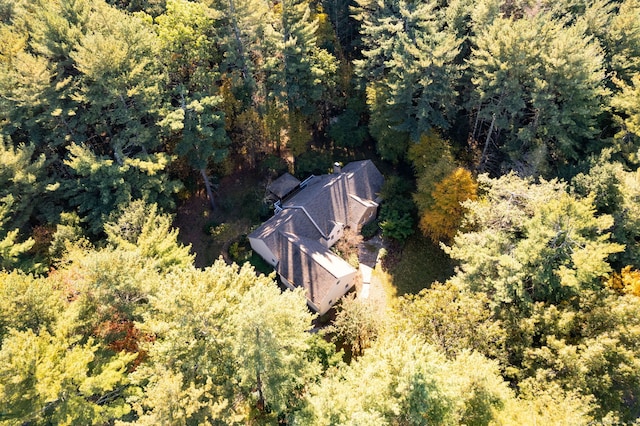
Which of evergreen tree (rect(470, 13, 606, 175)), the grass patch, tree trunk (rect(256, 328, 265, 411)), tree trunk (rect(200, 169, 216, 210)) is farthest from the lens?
tree trunk (rect(200, 169, 216, 210))

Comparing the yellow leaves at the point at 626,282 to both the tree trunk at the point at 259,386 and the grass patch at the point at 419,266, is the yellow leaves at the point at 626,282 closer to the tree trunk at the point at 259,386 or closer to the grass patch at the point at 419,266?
the grass patch at the point at 419,266

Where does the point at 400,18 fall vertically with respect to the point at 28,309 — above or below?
above

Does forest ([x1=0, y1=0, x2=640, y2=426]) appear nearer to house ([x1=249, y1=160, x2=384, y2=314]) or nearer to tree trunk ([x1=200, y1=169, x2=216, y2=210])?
tree trunk ([x1=200, y1=169, x2=216, y2=210])

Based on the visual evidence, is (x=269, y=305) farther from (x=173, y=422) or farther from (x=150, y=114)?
(x=150, y=114)

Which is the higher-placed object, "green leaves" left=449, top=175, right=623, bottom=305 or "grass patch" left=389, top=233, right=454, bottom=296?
"green leaves" left=449, top=175, right=623, bottom=305

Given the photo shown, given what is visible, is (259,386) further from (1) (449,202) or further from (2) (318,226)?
(1) (449,202)

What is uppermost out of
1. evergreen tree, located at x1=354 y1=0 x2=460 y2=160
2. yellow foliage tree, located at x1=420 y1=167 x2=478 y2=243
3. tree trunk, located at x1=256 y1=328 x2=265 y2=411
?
evergreen tree, located at x1=354 y1=0 x2=460 y2=160

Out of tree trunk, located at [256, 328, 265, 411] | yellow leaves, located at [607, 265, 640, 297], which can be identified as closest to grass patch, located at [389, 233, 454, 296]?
yellow leaves, located at [607, 265, 640, 297]

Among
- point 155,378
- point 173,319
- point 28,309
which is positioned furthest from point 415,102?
point 28,309
